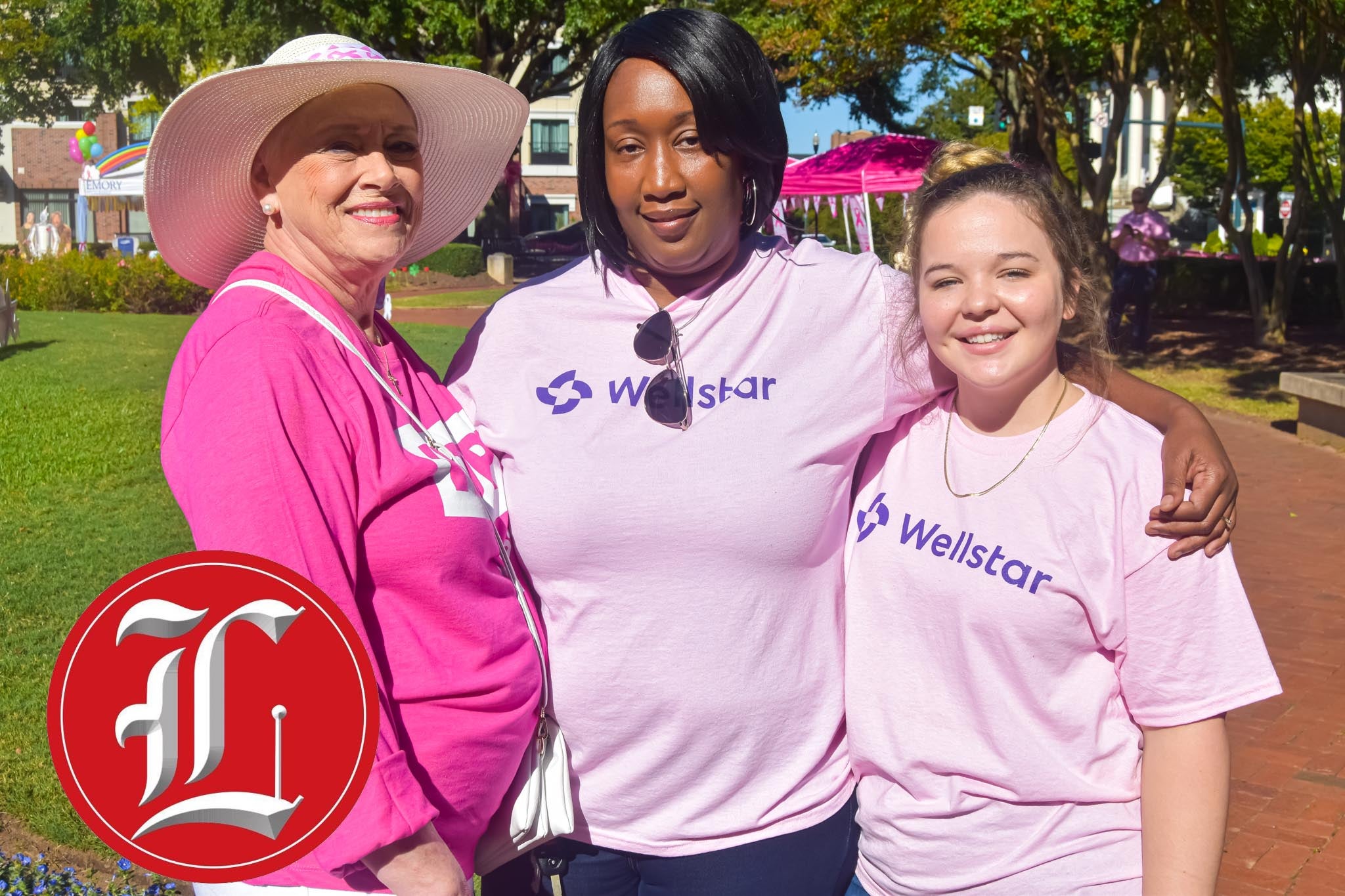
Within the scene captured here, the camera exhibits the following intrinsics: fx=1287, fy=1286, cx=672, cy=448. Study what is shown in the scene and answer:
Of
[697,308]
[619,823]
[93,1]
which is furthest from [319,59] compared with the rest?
[93,1]

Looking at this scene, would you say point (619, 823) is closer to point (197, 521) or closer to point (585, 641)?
point (585, 641)

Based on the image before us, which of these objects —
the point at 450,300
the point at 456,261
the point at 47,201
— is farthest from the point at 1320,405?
the point at 47,201

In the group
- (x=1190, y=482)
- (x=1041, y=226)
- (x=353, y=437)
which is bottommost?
(x=1190, y=482)

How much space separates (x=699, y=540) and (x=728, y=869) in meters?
0.59

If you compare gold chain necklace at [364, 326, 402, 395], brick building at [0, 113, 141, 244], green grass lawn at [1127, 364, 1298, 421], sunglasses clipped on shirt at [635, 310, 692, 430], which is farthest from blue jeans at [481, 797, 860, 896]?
brick building at [0, 113, 141, 244]

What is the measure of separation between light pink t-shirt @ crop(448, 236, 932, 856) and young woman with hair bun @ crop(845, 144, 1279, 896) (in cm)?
11

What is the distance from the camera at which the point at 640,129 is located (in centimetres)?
229

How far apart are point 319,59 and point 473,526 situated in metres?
0.80

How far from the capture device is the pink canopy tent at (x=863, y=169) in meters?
18.8

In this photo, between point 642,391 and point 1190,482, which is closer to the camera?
point 1190,482

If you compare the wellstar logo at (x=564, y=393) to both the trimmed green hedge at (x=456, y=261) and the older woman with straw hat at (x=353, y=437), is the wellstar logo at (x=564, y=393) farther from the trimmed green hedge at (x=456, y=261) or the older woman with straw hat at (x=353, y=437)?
the trimmed green hedge at (x=456, y=261)
